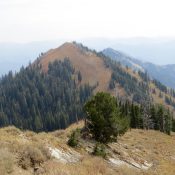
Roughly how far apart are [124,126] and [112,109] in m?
2.61

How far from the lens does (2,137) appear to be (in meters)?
22.6

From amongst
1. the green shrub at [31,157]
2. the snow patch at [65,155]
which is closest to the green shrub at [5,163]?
the green shrub at [31,157]

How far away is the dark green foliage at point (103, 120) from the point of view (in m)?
35.2

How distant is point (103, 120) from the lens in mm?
35000

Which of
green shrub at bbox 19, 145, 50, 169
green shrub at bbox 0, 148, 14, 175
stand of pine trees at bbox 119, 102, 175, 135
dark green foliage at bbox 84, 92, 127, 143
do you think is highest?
green shrub at bbox 0, 148, 14, 175

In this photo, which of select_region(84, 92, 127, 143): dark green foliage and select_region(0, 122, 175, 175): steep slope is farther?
select_region(84, 92, 127, 143): dark green foliage

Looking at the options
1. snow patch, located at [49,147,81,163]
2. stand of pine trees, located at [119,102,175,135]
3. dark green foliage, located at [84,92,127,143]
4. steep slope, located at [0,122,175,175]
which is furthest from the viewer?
stand of pine trees, located at [119,102,175,135]

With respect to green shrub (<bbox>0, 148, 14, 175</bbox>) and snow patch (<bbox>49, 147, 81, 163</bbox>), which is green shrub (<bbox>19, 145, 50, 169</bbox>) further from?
snow patch (<bbox>49, 147, 81, 163</bbox>)

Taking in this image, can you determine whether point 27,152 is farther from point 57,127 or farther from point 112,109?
point 57,127

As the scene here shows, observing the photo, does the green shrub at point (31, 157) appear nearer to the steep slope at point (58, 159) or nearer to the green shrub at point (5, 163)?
the steep slope at point (58, 159)

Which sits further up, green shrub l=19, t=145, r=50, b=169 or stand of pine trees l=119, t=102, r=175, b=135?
green shrub l=19, t=145, r=50, b=169

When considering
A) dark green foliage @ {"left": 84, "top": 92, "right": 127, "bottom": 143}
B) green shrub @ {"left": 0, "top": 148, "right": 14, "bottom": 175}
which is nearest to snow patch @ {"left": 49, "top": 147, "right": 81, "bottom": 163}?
green shrub @ {"left": 0, "top": 148, "right": 14, "bottom": 175}

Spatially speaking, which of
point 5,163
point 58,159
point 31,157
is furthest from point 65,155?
point 5,163

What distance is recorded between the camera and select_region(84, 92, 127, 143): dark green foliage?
35250mm
